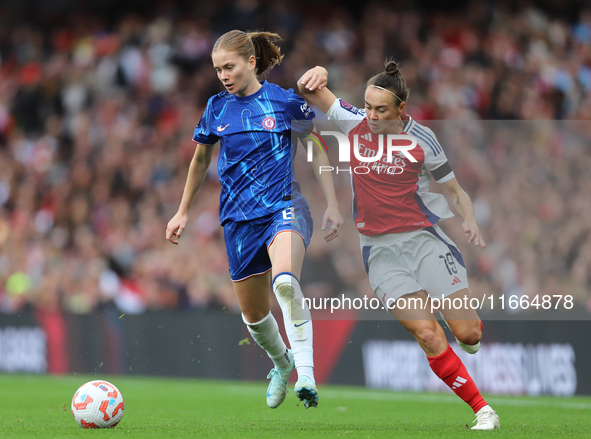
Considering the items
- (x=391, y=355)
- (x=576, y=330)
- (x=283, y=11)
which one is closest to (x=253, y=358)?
(x=391, y=355)

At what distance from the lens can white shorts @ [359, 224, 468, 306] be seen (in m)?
5.47

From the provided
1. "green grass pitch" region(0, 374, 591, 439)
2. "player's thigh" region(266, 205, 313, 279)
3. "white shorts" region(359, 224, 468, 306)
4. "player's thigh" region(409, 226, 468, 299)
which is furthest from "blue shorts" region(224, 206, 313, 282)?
"green grass pitch" region(0, 374, 591, 439)

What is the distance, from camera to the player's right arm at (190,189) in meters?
5.94

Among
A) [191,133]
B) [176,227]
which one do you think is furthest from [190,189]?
[191,133]

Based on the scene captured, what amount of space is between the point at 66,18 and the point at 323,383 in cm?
1078

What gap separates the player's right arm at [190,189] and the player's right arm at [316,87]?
76 cm

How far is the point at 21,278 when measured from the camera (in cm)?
1462

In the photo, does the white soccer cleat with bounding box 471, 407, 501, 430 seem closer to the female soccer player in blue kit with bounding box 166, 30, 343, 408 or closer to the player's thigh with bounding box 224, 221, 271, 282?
the female soccer player in blue kit with bounding box 166, 30, 343, 408

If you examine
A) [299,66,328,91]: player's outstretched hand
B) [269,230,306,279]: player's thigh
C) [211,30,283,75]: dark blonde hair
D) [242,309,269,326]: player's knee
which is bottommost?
[242,309,269,326]: player's knee

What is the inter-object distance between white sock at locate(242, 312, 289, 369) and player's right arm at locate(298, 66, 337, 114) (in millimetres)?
1524

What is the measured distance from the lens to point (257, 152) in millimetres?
5707

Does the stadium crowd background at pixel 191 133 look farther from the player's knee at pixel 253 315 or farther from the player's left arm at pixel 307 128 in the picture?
the player's left arm at pixel 307 128

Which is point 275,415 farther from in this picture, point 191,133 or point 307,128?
point 191,133

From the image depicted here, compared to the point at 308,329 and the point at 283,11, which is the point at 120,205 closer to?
the point at 283,11
